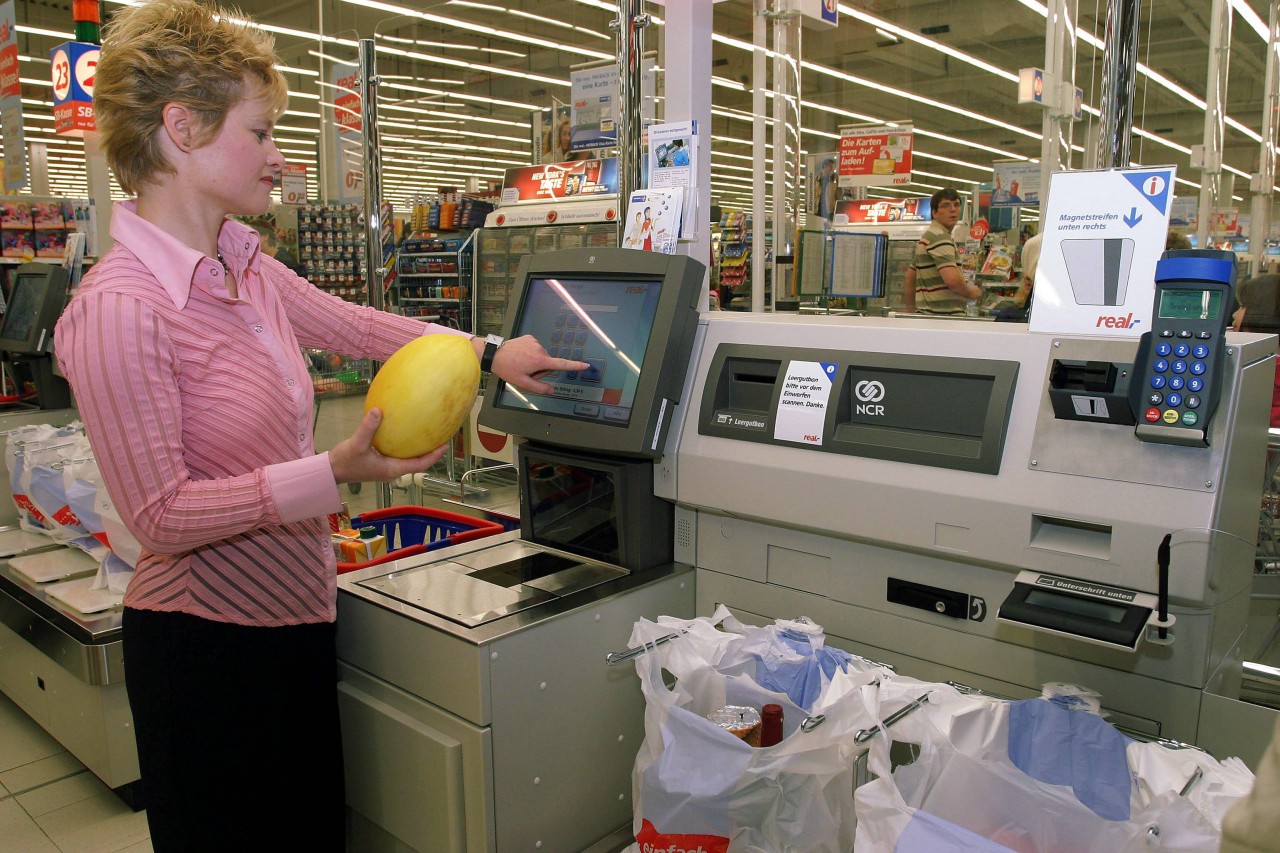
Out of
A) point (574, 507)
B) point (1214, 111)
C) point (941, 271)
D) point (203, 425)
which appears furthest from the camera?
point (1214, 111)

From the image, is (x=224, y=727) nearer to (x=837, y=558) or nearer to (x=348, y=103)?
(x=837, y=558)

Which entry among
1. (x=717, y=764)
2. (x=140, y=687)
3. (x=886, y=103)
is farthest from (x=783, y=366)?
(x=886, y=103)

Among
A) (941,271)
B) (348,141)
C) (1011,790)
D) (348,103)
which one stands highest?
(348,103)

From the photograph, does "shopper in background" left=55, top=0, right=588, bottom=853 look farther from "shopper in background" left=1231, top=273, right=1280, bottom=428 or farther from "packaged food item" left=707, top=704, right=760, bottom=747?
"shopper in background" left=1231, top=273, right=1280, bottom=428

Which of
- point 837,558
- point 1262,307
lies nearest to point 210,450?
point 837,558

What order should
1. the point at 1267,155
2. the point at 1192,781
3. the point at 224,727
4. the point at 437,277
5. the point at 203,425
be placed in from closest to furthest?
the point at 1192,781 → the point at 203,425 → the point at 224,727 → the point at 437,277 → the point at 1267,155

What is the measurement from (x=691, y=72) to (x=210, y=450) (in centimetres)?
123

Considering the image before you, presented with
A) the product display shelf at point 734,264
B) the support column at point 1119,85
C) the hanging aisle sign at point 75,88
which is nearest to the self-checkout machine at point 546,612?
the support column at point 1119,85

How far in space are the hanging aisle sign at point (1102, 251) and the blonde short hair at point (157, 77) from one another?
124cm

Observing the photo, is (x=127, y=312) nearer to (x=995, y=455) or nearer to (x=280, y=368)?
(x=280, y=368)

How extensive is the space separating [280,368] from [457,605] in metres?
0.48

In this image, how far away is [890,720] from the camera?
1.13 m

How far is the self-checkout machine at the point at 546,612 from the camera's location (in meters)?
1.45

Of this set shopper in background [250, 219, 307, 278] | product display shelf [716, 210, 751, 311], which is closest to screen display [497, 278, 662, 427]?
shopper in background [250, 219, 307, 278]
